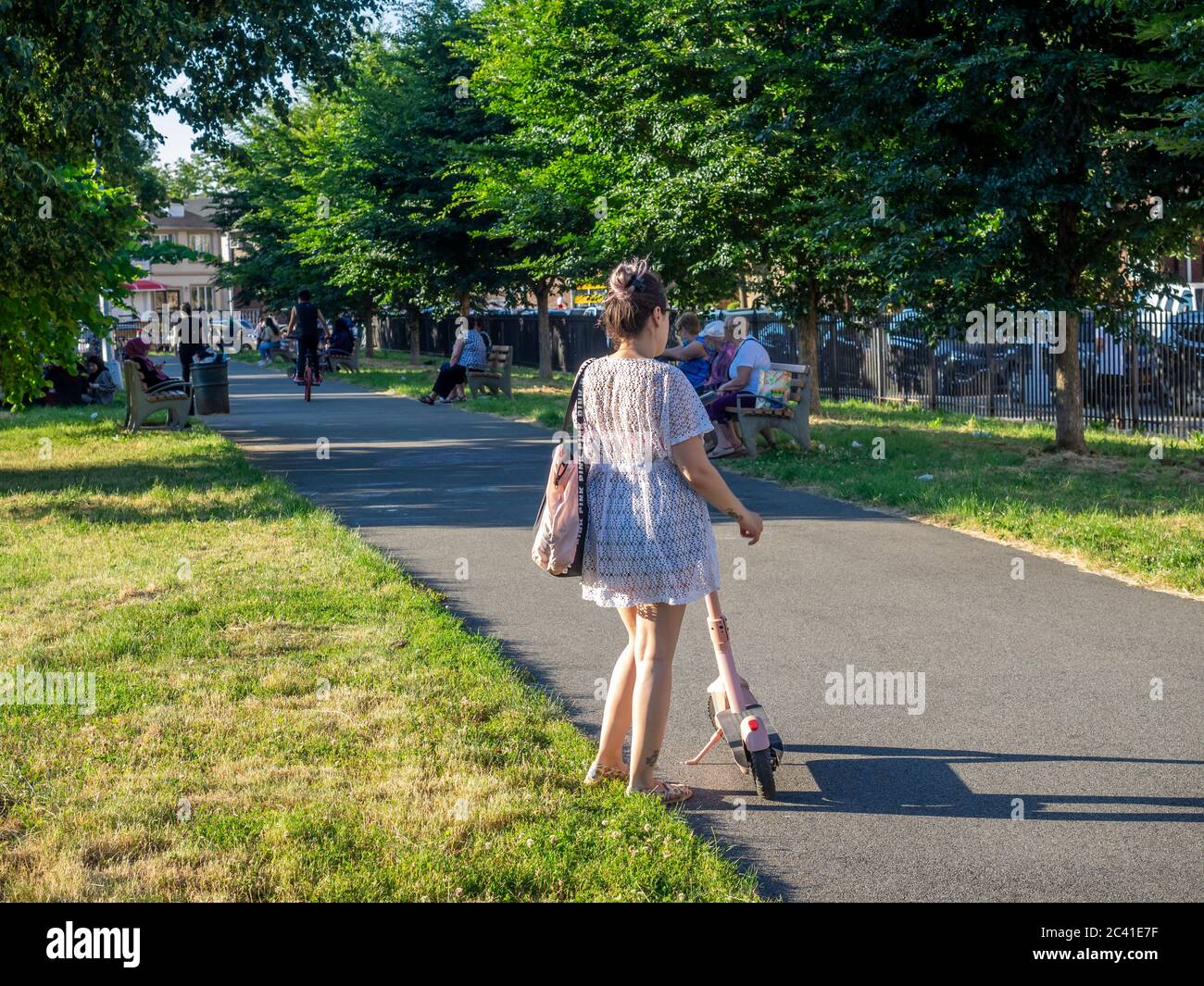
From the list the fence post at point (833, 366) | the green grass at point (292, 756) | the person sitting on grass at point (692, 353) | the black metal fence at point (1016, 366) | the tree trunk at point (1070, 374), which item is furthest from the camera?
the fence post at point (833, 366)

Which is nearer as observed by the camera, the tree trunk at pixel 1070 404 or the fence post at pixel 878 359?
the tree trunk at pixel 1070 404

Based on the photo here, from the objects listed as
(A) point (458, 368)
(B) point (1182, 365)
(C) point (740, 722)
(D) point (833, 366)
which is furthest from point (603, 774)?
(D) point (833, 366)

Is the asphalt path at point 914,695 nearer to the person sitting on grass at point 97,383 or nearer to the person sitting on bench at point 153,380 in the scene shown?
the person sitting on bench at point 153,380

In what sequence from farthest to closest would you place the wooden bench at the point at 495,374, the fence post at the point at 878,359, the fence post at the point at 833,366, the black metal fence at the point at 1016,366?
the wooden bench at the point at 495,374, the fence post at the point at 833,366, the fence post at the point at 878,359, the black metal fence at the point at 1016,366

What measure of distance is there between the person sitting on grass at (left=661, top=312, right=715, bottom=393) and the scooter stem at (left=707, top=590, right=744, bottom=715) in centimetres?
1024

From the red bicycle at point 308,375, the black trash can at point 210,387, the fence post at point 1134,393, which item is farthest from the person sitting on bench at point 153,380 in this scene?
the fence post at point 1134,393

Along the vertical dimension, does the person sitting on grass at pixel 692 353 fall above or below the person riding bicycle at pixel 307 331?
below

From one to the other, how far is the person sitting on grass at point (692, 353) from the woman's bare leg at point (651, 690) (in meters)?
10.5

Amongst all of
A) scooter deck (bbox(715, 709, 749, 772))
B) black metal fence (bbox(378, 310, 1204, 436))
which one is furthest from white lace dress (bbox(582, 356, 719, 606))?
black metal fence (bbox(378, 310, 1204, 436))

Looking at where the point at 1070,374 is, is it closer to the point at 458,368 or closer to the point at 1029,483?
the point at 1029,483

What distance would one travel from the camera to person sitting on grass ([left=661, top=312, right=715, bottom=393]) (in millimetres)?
15570

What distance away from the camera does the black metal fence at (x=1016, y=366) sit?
726 inches
